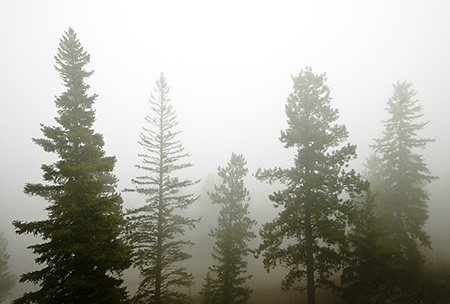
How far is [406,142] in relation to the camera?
63.8 feet

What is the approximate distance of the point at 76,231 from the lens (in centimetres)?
962

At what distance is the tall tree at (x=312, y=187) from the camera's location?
40.9ft

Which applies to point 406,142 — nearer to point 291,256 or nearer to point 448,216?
point 291,256

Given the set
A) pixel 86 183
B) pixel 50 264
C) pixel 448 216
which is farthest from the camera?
pixel 448 216

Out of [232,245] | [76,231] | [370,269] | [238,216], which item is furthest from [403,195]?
[76,231]

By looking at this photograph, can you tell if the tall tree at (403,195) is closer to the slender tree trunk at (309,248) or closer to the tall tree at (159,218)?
the slender tree trunk at (309,248)

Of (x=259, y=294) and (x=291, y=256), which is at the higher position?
(x=291, y=256)

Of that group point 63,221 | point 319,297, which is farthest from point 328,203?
point 63,221

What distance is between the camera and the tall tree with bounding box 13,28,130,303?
9.27m

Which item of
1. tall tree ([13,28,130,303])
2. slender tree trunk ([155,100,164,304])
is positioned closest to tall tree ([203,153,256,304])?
slender tree trunk ([155,100,164,304])

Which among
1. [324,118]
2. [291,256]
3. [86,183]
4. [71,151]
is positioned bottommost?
[291,256]

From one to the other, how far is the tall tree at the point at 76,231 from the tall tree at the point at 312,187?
7648 millimetres

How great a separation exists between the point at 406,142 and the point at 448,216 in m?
33.3

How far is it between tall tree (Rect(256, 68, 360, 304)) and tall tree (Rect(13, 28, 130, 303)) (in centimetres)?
765
